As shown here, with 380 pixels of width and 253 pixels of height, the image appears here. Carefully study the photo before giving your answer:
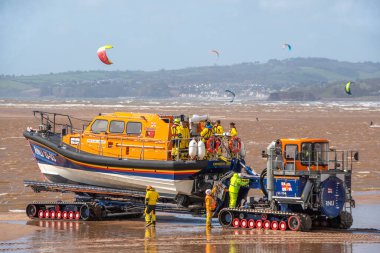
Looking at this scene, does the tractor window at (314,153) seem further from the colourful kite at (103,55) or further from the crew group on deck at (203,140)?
the colourful kite at (103,55)

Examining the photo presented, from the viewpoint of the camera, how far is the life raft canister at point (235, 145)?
892 inches

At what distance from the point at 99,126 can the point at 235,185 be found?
13.9 feet

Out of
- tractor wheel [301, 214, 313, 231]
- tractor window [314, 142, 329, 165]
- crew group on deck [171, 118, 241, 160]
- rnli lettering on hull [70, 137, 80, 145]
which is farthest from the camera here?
rnli lettering on hull [70, 137, 80, 145]

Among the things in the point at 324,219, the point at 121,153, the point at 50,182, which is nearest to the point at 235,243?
the point at 324,219

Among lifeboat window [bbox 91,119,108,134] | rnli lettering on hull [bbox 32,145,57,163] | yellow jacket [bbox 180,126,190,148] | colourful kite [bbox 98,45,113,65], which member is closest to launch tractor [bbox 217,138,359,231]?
yellow jacket [bbox 180,126,190,148]

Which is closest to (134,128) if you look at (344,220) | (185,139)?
(185,139)

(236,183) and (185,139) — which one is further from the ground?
(185,139)

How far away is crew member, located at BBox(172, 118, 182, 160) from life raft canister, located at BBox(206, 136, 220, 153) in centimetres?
72

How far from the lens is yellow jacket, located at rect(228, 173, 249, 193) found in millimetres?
21375

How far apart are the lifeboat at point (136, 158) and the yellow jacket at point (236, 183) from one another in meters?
0.86

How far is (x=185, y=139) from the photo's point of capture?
22.4m

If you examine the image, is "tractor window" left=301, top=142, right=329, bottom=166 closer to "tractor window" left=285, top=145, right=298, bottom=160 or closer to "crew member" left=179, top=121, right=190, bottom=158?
"tractor window" left=285, top=145, right=298, bottom=160

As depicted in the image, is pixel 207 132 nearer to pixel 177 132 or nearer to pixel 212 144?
pixel 212 144

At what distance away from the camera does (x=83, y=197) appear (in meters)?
23.7
